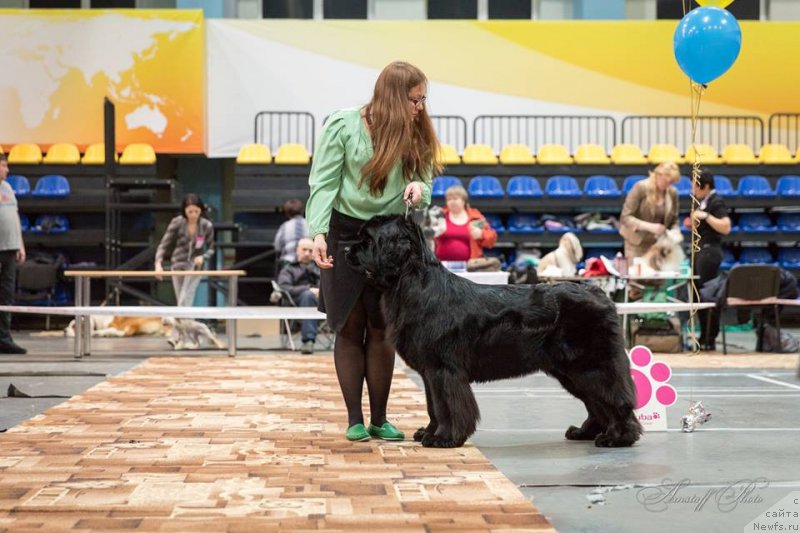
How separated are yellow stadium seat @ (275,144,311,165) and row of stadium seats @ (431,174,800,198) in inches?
77.8

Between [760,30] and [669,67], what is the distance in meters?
1.62

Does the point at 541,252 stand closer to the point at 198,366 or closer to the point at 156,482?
the point at 198,366

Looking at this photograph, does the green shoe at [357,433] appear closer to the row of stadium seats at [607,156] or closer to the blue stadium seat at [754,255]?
the row of stadium seats at [607,156]

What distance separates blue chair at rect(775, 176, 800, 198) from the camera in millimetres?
14562

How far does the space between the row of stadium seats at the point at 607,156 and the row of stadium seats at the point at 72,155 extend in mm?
4497

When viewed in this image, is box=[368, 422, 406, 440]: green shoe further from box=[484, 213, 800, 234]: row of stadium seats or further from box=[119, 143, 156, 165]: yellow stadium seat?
box=[119, 143, 156, 165]: yellow stadium seat

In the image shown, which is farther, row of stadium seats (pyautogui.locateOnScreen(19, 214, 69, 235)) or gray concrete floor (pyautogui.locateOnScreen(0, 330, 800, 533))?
row of stadium seats (pyautogui.locateOnScreen(19, 214, 69, 235))

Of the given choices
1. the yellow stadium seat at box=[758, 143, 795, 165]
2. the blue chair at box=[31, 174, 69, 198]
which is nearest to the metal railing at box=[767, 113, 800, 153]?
the yellow stadium seat at box=[758, 143, 795, 165]

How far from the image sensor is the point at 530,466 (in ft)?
12.3

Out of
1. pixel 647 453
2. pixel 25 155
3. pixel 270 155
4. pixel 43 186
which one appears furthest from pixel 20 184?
pixel 647 453

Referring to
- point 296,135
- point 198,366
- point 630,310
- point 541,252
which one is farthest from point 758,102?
point 198,366

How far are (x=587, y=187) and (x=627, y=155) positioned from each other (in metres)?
0.96

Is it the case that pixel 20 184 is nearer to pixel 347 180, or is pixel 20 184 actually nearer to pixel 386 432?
pixel 347 180

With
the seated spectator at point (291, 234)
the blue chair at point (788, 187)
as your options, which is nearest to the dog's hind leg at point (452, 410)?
the seated spectator at point (291, 234)
